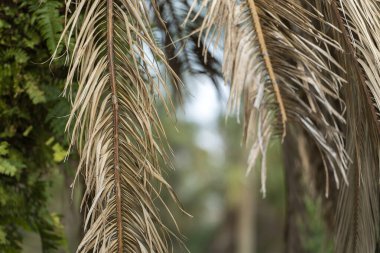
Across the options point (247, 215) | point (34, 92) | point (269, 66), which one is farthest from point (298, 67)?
point (247, 215)

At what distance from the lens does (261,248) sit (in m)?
29.4

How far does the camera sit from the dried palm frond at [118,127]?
271 centimetres

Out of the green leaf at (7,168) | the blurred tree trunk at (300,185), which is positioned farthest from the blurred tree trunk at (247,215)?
the green leaf at (7,168)

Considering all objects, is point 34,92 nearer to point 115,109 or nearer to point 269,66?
point 115,109

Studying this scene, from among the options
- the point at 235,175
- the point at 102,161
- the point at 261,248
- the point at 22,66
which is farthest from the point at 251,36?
the point at 261,248

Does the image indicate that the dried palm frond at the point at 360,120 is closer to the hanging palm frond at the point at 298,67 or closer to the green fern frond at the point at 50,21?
the hanging palm frond at the point at 298,67

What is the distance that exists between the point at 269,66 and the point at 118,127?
2.30 feet

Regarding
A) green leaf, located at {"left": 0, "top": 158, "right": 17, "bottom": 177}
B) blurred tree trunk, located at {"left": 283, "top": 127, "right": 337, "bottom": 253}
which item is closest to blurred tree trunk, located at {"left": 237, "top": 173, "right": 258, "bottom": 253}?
blurred tree trunk, located at {"left": 283, "top": 127, "right": 337, "bottom": 253}

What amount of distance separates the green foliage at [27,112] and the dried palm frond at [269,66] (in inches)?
34.4

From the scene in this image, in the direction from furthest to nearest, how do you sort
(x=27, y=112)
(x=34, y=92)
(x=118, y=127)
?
(x=27, y=112)
(x=34, y=92)
(x=118, y=127)

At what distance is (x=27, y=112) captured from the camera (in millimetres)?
3480

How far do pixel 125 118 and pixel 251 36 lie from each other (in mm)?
661

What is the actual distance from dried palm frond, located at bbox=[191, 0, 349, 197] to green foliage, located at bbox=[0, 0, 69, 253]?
0.87 metres

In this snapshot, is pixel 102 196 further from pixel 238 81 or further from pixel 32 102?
pixel 32 102
